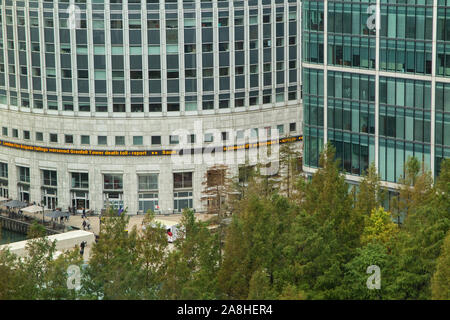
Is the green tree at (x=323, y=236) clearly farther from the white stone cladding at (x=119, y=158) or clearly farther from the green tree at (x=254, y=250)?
the white stone cladding at (x=119, y=158)

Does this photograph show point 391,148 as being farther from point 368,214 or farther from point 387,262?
point 387,262

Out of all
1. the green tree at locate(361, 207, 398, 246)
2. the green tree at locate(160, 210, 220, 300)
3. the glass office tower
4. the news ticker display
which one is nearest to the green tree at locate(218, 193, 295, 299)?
the green tree at locate(160, 210, 220, 300)

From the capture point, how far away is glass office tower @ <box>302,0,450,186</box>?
12281 centimetres

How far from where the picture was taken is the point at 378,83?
418ft

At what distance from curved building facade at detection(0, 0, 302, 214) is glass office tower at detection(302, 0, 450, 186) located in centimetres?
2472

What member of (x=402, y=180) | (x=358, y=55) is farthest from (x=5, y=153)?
(x=402, y=180)

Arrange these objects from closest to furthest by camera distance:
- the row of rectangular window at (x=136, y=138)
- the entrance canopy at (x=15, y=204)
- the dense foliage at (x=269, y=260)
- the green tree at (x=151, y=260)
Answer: the dense foliage at (x=269, y=260) < the green tree at (x=151, y=260) < the row of rectangular window at (x=136, y=138) < the entrance canopy at (x=15, y=204)

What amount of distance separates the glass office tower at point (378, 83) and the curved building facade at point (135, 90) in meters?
24.7

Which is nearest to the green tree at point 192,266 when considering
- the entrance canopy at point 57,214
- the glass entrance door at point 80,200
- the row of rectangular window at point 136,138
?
the entrance canopy at point 57,214

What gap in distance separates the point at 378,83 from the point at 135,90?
38561 millimetres

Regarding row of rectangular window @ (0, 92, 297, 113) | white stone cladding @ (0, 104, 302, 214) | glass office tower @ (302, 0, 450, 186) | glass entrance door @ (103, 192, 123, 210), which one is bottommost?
glass entrance door @ (103, 192, 123, 210)

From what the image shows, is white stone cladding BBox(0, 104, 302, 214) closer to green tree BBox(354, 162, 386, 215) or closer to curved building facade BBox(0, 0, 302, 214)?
curved building facade BBox(0, 0, 302, 214)

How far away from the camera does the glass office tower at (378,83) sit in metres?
123

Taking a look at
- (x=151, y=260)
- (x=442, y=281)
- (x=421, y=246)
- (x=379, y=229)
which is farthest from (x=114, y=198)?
(x=442, y=281)
